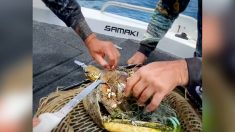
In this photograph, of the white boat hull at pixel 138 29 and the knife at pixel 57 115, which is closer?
the knife at pixel 57 115

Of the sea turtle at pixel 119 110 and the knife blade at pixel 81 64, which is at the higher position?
the knife blade at pixel 81 64

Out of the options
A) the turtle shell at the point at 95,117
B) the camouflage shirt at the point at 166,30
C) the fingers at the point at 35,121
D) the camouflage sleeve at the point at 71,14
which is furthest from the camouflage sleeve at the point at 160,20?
the fingers at the point at 35,121

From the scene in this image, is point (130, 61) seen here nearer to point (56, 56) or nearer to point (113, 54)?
point (113, 54)

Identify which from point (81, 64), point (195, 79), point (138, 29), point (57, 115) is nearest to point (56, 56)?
point (81, 64)

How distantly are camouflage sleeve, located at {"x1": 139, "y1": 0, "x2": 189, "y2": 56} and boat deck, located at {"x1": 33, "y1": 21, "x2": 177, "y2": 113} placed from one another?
50 mm

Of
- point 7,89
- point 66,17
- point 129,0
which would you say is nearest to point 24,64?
point 7,89

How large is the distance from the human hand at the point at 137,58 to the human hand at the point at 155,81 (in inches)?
1.1

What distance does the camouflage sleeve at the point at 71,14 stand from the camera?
3.73 ft

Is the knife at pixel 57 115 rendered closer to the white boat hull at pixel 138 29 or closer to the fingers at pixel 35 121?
the fingers at pixel 35 121

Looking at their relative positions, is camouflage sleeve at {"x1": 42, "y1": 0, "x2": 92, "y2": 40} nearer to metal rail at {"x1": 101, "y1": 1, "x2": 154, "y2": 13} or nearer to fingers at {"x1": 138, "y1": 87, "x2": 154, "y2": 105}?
metal rail at {"x1": 101, "y1": 1, "x2": 154, "y2": 13}

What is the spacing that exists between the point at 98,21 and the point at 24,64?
1.04ft

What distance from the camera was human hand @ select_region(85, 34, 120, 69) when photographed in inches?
47.8

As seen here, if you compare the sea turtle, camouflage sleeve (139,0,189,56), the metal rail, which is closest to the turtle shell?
the sea turtle

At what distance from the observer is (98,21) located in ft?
4.03
